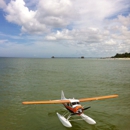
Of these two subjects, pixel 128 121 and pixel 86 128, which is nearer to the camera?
pixel 86 128

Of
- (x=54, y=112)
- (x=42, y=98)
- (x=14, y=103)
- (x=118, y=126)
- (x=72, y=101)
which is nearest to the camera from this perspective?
(x=72, y=101)

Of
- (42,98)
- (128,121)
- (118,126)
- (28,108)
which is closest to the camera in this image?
(118,126)

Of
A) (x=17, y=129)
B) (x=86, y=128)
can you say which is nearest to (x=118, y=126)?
(x=86, y=128)

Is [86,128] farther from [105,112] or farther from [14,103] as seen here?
[14,103]

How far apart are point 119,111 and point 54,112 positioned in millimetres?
7974

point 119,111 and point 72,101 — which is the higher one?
point 72,101

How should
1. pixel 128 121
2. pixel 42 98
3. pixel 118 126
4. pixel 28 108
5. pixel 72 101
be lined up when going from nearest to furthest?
1. pixel 72 101
2. pixel 118 126
3. pixel 128 121
4. pixel 28 108
5. pixel 42 98

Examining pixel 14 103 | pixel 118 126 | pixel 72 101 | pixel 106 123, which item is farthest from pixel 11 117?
pixel 118 126

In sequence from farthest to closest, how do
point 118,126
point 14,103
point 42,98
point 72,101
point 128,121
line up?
point 42,98
point 14,103
point 128,121
point 118,126
point 72,101

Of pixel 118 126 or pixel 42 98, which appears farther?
pixel 42 98

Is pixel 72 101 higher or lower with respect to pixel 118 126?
Answer: higher

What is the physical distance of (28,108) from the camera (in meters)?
19.7

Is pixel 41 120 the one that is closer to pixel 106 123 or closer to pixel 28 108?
pixel 28 108

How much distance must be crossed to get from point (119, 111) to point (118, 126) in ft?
13.4
